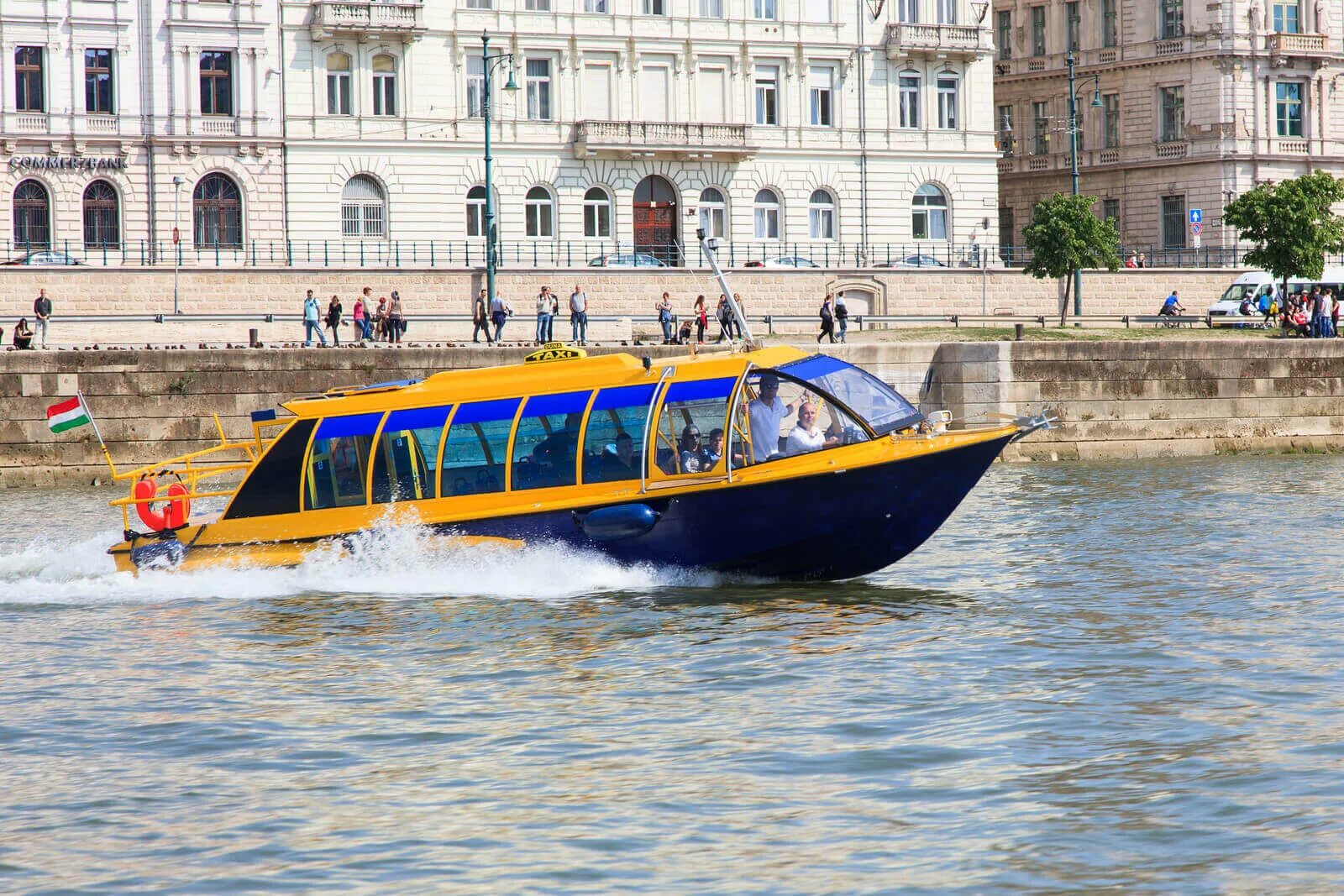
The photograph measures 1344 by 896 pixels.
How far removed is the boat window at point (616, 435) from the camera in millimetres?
17406

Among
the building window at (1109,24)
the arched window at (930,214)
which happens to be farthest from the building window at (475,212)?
the building window at (1109,24)

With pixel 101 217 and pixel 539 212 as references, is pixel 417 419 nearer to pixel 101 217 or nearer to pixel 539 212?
pixel 101 217

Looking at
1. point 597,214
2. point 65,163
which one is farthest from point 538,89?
point 65,163

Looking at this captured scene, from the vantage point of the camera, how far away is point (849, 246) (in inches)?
2527

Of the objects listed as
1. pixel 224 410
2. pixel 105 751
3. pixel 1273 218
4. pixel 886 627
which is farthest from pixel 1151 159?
pixel 105 751

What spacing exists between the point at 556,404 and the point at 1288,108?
2408 inches

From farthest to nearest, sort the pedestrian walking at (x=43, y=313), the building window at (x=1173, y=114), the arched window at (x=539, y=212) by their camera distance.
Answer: the building window at (x=1173, y=114), the arched window at (x=539, y=212), the pedestrian walking at (x=43, y=313)

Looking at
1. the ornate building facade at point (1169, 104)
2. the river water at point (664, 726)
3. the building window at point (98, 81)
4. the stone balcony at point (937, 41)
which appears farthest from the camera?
the ornate building facade at point (1169, 104)

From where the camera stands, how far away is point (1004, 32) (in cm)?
7800

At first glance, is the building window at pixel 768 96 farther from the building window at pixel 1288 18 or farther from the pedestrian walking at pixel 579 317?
the building window at pixel 1288 18

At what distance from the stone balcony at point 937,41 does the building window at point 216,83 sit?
22.2 metres

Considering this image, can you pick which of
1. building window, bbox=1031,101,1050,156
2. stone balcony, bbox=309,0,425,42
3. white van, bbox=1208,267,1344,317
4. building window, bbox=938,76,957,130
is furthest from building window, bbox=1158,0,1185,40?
stone balcony, bbox=309,0,425,42

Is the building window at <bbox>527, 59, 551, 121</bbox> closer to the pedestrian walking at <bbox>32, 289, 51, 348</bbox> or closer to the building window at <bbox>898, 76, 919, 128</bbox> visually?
the building window at <bbox>898, 76, 919, 128</bbox>

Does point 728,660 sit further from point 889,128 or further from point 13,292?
point 889,128
